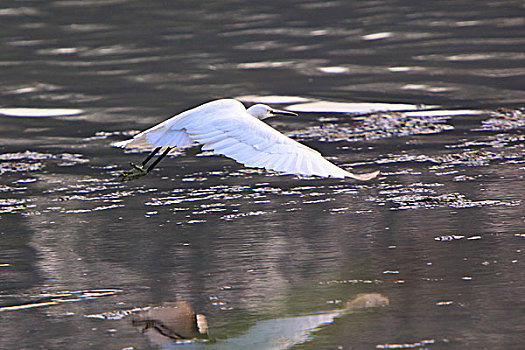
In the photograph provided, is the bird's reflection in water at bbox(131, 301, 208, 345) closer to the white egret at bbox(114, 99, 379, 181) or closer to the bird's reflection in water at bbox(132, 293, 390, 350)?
the bird's reflection in water at bbox(132, 293, 390, 350)

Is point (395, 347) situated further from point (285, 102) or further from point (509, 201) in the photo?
point (285, 102)

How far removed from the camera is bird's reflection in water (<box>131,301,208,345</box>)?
4578mm

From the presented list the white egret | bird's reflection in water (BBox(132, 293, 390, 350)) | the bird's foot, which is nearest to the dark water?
bird's reflection in water (BBox(132, 293, 390, 350))

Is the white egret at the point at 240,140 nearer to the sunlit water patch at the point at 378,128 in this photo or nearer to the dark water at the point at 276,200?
the dark water at the point at 276,200

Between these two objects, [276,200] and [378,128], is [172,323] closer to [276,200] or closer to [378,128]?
[276,200]

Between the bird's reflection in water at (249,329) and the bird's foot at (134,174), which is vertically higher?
the bird's foot at (134,174)

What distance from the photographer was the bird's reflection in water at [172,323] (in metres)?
4.58

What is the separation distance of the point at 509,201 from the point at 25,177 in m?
3.90

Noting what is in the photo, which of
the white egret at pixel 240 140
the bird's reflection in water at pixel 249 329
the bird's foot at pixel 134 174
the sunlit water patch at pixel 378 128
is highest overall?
the white egret at pixel 240 140

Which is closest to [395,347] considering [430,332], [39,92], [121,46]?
[430,332]

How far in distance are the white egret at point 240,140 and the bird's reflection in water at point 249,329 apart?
0.65 m

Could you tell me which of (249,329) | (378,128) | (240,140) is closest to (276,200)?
(240,140)

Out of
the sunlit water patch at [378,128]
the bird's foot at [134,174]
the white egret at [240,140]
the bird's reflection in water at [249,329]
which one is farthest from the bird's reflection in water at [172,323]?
the sunlit water patch at [378,128]

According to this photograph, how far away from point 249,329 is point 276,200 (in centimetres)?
249
